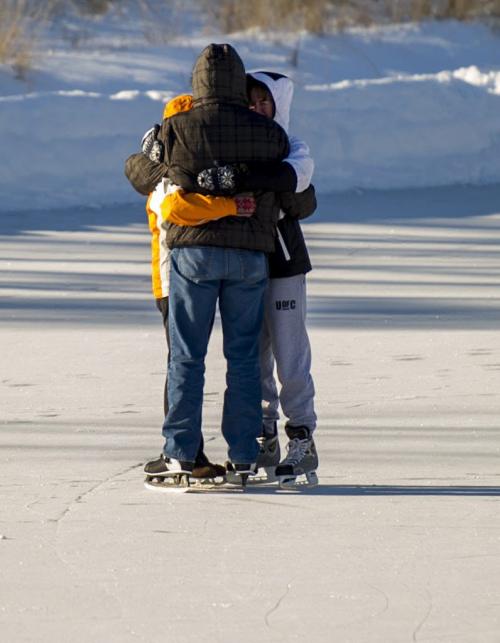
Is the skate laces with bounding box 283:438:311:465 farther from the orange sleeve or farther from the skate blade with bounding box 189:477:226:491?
the orange sleeve

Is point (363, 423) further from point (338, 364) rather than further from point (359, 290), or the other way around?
point (359, 290)

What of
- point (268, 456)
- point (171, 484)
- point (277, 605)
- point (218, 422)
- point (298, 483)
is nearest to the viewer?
point (277, 605)

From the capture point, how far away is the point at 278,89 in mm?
5547

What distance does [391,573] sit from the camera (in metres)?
4.60

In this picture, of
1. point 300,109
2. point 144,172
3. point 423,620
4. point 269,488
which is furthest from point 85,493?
point 300,109

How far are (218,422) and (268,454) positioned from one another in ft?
2.90

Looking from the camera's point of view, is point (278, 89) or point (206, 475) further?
point (206, 475)

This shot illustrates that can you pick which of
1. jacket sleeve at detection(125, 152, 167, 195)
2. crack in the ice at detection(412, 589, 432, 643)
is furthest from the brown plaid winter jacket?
crack in the ice at detection(412, 589, 432, 643)

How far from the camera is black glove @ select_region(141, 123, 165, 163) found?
18.1ft

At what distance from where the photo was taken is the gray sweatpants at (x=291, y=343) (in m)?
5.63

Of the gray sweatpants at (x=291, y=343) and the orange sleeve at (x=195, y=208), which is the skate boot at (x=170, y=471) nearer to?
the gray sweatpants at (x=291, y=343)

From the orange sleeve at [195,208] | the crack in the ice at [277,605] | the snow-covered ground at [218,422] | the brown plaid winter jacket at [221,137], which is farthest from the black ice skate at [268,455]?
the crack in the ice at [277,605]

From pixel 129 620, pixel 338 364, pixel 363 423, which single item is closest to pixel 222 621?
pixel 129 620

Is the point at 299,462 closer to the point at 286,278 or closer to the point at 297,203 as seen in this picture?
the point at 286,278
